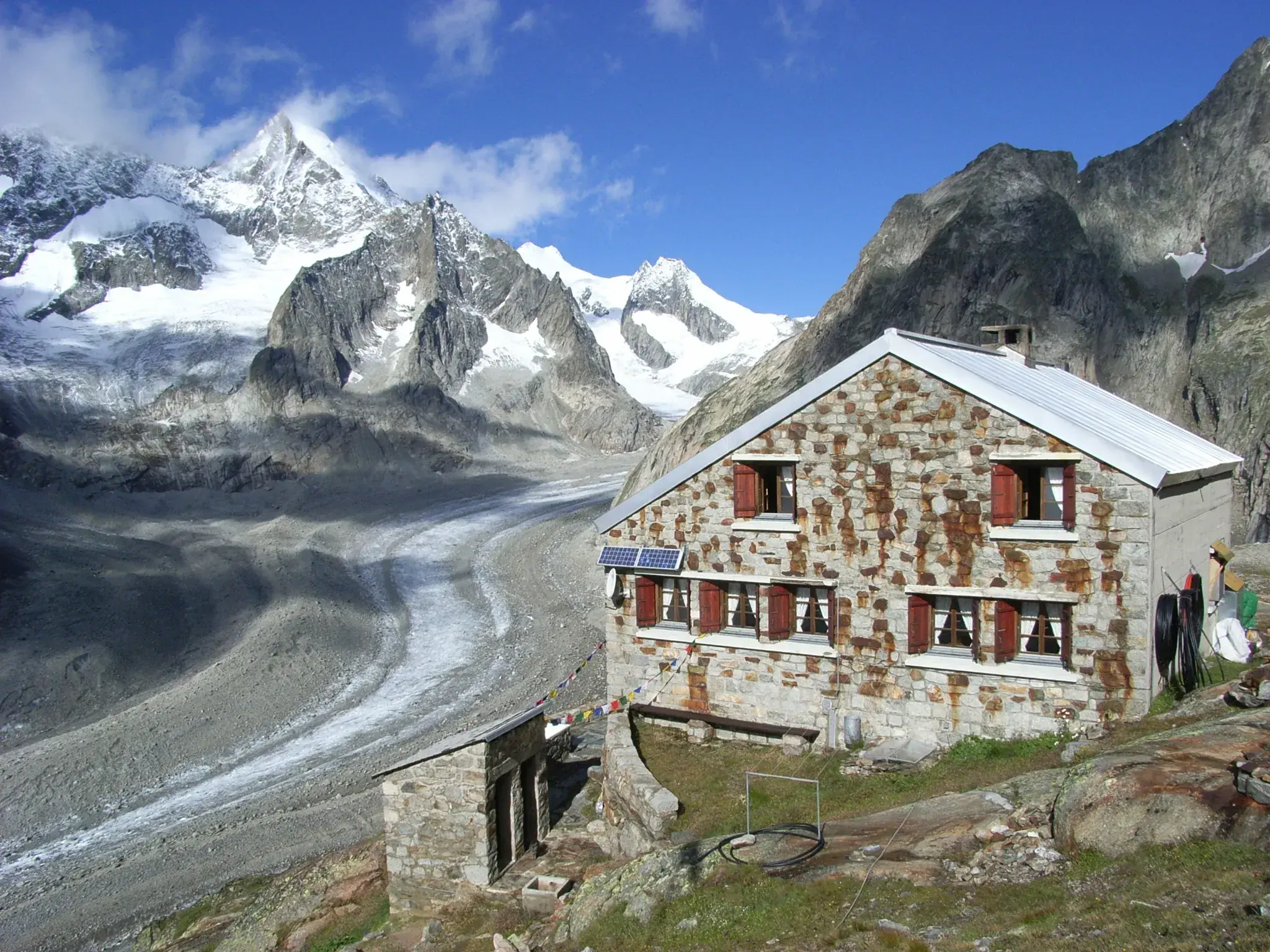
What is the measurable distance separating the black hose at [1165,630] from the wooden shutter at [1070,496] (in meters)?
1.72

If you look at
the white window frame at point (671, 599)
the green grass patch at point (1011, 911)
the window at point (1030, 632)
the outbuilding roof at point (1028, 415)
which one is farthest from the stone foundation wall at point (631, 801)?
the window at point (1030, 632)

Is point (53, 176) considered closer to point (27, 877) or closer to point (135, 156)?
point (135, 156)

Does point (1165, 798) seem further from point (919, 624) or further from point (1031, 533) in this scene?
point (919, 624)

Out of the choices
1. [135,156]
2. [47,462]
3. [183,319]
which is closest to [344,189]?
[135,156]

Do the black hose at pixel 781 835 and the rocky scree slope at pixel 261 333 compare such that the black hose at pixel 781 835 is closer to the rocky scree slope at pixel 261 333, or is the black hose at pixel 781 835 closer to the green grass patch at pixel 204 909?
the green grass patch at pixel 204 909

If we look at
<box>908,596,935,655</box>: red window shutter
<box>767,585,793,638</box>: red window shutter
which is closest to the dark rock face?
<box>767,585,793,638</box>: red window shutter

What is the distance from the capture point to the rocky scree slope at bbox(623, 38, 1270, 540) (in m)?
58.7

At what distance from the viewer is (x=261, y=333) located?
12388 centimetres

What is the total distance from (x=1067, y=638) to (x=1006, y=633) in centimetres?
84

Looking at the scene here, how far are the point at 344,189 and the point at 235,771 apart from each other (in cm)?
15824

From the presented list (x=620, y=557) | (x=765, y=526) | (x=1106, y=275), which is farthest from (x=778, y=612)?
(x=1106, y=275)

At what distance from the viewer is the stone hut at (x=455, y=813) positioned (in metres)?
13.5

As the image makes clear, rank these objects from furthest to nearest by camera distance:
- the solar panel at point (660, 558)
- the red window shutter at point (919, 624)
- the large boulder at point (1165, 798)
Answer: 1. the solar panel at point (660, 558)
2. the red window shutter at point (919, 624)
3. the large boulder at point (1165, 798)

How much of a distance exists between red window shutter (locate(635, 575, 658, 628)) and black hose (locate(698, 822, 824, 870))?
5.59 metres
